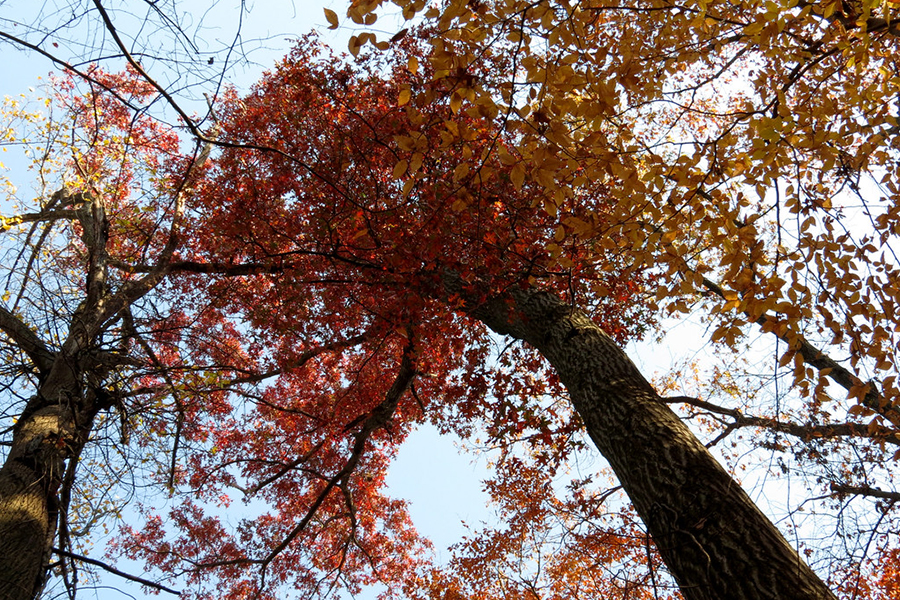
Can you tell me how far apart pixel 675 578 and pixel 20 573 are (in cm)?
404

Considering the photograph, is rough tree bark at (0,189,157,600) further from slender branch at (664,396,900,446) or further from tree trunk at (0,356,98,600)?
slender branch at (664,396,900,446)

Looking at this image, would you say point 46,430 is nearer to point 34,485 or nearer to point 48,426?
point 48,426

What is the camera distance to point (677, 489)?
2.96 metres

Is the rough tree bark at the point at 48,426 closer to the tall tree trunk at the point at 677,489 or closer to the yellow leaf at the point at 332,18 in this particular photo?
the yellow leaf at the point at 332,18

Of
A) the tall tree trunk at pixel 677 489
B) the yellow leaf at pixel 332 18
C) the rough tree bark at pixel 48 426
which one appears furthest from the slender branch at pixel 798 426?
the rough tree bark at pixel 48 426

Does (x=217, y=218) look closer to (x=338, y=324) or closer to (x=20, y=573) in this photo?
(x=338, y=324)

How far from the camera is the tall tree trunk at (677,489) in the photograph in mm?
2480

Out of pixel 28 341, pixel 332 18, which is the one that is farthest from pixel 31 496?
pixel 332 18

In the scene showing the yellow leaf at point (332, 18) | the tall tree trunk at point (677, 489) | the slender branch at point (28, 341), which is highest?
the slender branch at point (28, 341)

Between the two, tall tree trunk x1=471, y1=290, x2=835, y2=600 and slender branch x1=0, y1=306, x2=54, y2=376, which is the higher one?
slender branch x1=0, y1=306, x2=54, y2=376

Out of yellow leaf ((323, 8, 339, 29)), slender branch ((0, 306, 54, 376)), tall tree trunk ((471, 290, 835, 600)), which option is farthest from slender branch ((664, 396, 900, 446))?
slender branch ((0, 306, 54, 376))

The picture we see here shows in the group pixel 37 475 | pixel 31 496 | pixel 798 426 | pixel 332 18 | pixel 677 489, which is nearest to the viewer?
pixel 332 18

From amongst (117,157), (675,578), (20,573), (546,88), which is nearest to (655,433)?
(675,578)

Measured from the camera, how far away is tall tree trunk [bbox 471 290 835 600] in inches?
97.7
